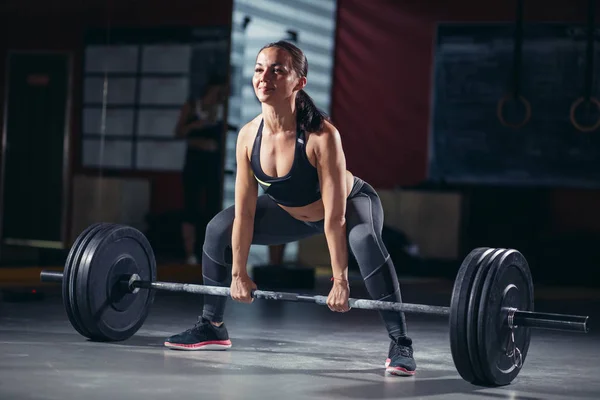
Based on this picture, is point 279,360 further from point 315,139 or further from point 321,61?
point 321,61

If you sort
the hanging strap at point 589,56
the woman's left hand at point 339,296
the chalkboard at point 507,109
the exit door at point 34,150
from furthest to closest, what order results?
the chalkboard at point 507,109 → the hanging strap at point 589,56 → the exit door at point 34,150 → the woman's left hand at point 339,296

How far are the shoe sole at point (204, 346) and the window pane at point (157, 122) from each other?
9.70 feet

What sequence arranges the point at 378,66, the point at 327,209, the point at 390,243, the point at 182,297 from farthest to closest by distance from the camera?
1. the point at 378,66
2. the point at 390,243
3. the point at 182,297
4. the point at 327,209

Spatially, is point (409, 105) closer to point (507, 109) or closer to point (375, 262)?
point (507, 109)

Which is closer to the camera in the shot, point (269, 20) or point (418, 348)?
point (418, 348)

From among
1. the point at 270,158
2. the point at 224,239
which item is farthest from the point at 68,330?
the point at 270,158

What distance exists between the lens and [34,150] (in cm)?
636

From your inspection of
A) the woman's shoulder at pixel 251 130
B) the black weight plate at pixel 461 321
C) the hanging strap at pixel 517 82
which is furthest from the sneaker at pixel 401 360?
the hanging strap at pixel 517 82

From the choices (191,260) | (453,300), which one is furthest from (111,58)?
(453,300)

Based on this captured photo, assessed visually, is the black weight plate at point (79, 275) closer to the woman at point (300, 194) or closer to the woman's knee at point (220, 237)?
the woman's knee at point (220, 237)

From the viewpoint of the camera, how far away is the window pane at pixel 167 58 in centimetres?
686

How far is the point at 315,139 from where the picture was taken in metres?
3.58

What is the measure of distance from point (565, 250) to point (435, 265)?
101 centimetres

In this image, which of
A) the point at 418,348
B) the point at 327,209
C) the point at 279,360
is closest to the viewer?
the point at 327,209
